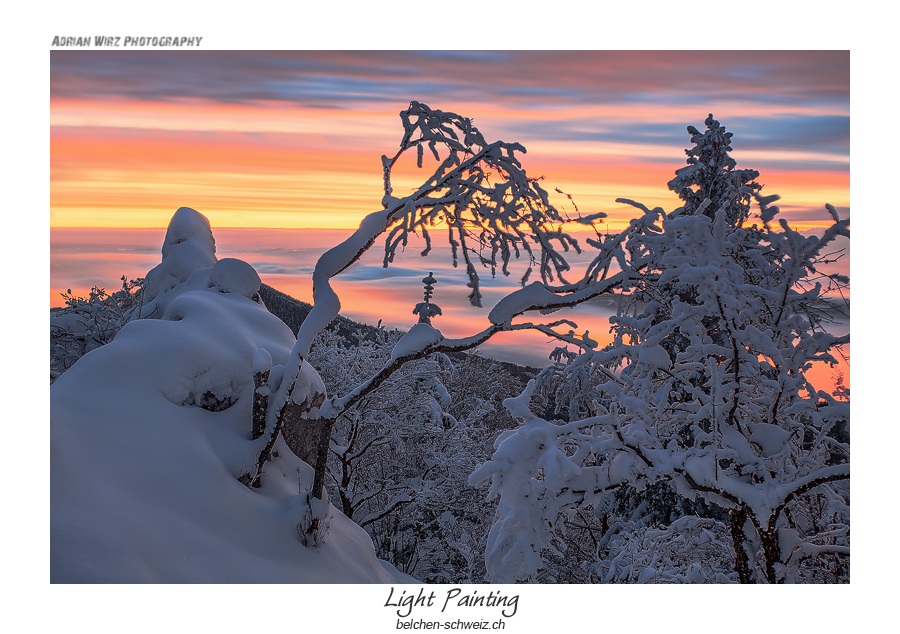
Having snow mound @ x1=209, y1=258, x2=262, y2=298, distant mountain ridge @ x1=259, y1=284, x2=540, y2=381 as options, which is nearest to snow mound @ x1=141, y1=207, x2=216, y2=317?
snow mound @ x1=209, y1=258, x2=262, y2=298

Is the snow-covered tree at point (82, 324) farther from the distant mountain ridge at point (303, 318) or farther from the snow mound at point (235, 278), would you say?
the distant mountain ridge at point (303, 318)

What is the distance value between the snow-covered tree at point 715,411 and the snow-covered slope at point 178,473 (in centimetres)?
298

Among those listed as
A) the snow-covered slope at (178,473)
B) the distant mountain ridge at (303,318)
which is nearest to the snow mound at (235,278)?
the snow-covered slope at (178,473)

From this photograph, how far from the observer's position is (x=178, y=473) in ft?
23.4

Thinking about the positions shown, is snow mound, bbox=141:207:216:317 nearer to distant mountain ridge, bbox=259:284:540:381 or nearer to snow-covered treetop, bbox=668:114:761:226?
distant mountain ridge, bbox=259:284:540:381

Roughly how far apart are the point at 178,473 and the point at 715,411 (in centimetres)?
557

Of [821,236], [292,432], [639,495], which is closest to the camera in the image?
[821,236]

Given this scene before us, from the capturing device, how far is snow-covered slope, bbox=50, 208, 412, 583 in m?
5.80

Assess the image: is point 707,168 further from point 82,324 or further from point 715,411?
point 82,324
